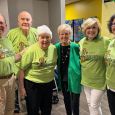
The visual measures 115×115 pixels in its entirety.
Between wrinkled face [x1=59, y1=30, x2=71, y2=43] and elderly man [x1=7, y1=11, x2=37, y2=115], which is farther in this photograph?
elderly man [x1=7, y1=11, x2=37, y2=115]

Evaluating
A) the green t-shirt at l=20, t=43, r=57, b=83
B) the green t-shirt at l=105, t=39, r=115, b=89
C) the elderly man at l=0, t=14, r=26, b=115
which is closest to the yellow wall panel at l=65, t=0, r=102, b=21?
the green t-shirt at l=105, t=39, r=115, b=89

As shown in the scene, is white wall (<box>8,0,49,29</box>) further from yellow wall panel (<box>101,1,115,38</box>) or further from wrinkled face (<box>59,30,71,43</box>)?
wrinkled face (<box>59,30,71,43</box>)

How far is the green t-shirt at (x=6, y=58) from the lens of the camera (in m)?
1.62

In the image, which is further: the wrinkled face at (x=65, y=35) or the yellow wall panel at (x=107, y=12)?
the yellow wall panel at (x=107, y=12)

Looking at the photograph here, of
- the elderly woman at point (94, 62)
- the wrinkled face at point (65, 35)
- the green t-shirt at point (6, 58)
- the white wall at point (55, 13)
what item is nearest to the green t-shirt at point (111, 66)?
the elderly woman at point (94, 62)

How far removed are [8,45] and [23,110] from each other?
1.55 m

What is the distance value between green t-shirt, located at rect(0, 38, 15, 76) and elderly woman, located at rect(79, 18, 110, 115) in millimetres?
1018

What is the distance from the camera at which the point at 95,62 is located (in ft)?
5.47

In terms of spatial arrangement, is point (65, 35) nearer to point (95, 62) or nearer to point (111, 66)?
point (95, 62)

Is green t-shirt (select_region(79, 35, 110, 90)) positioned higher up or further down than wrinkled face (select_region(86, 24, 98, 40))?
further down

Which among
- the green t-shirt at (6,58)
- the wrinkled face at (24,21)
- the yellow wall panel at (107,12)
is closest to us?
the green t-shirt at (6,58)

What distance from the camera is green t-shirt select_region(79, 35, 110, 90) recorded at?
166 cm

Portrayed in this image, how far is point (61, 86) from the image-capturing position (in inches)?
79.4

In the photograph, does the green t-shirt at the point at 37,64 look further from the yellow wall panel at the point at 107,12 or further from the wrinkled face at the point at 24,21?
the yellow wall panel at the point at 107,12
